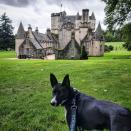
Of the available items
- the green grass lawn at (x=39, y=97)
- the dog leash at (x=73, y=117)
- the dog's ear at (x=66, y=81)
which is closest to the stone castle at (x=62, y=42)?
the green grass lawn at (x=39, y=97)

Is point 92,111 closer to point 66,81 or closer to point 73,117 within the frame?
point 73,117

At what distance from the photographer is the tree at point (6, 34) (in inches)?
4833

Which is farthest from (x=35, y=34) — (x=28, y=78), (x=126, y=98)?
(x=126, y=98)

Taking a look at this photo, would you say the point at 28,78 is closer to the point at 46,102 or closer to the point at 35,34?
the point at 46,102

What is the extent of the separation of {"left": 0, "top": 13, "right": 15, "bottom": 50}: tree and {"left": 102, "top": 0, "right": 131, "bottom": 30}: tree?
87.8 meters

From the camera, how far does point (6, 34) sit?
126500 mm

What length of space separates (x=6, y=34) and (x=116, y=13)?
93070mm

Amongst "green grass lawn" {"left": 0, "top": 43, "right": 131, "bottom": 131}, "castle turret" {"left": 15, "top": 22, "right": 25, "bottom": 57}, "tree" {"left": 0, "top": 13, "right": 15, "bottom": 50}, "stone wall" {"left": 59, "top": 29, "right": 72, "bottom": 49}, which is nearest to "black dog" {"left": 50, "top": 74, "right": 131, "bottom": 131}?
"green grass lawn" {"left": 0, "top": 43, "right": 131, "bottom": 131}

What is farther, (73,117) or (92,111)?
(73,117)

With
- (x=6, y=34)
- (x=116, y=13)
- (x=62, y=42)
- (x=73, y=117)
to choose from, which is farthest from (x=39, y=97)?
(x=6, y=34)

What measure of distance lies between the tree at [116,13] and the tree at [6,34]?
87760 mm

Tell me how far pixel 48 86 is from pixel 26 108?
199 inches

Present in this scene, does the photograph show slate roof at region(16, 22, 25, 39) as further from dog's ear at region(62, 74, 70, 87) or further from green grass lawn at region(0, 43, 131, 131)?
dog's ear at region(62, 74, 70, 87)

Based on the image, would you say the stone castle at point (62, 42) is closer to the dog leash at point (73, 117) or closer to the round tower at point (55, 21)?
the round tower at point (55, 21)
